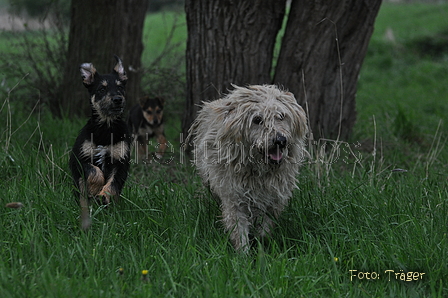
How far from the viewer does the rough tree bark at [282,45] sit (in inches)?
221

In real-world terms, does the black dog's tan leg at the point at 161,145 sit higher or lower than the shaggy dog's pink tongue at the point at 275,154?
lower

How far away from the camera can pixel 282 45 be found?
5961 mm

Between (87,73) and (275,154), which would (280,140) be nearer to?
(275,154)

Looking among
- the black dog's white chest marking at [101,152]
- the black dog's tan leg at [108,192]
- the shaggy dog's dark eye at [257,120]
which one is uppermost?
the shaggy dog's dark eye at [257,120]

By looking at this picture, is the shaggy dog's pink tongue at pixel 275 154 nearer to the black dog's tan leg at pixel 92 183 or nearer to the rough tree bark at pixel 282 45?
the black dog's tan leg at pixel 92 183

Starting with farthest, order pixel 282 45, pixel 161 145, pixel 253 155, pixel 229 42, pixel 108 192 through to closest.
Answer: pixel 161 145
pixel 282 45
pixel 229 42
pixel 108 192
pixel 253 155

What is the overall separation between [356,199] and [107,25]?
4.46 metres

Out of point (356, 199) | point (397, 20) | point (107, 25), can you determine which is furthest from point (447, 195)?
point (397, 20)

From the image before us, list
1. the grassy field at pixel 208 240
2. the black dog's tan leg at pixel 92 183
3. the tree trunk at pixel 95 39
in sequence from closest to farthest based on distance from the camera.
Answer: the grassy field at pixel 208 240, the black dog's tan leg at pixel 92 183, the tree trunk at pixel 95 39

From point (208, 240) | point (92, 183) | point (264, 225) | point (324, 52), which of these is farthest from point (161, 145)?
point (208, 240)

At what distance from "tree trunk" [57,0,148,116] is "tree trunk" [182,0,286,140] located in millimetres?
1662

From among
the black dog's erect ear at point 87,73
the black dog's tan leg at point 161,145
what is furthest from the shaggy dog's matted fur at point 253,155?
the black dog's tan leg at point 161,145

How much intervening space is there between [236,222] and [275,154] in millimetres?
634

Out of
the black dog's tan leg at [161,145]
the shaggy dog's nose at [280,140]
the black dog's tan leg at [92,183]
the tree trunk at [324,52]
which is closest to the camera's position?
the shaggy dog's nose at [280,140]
